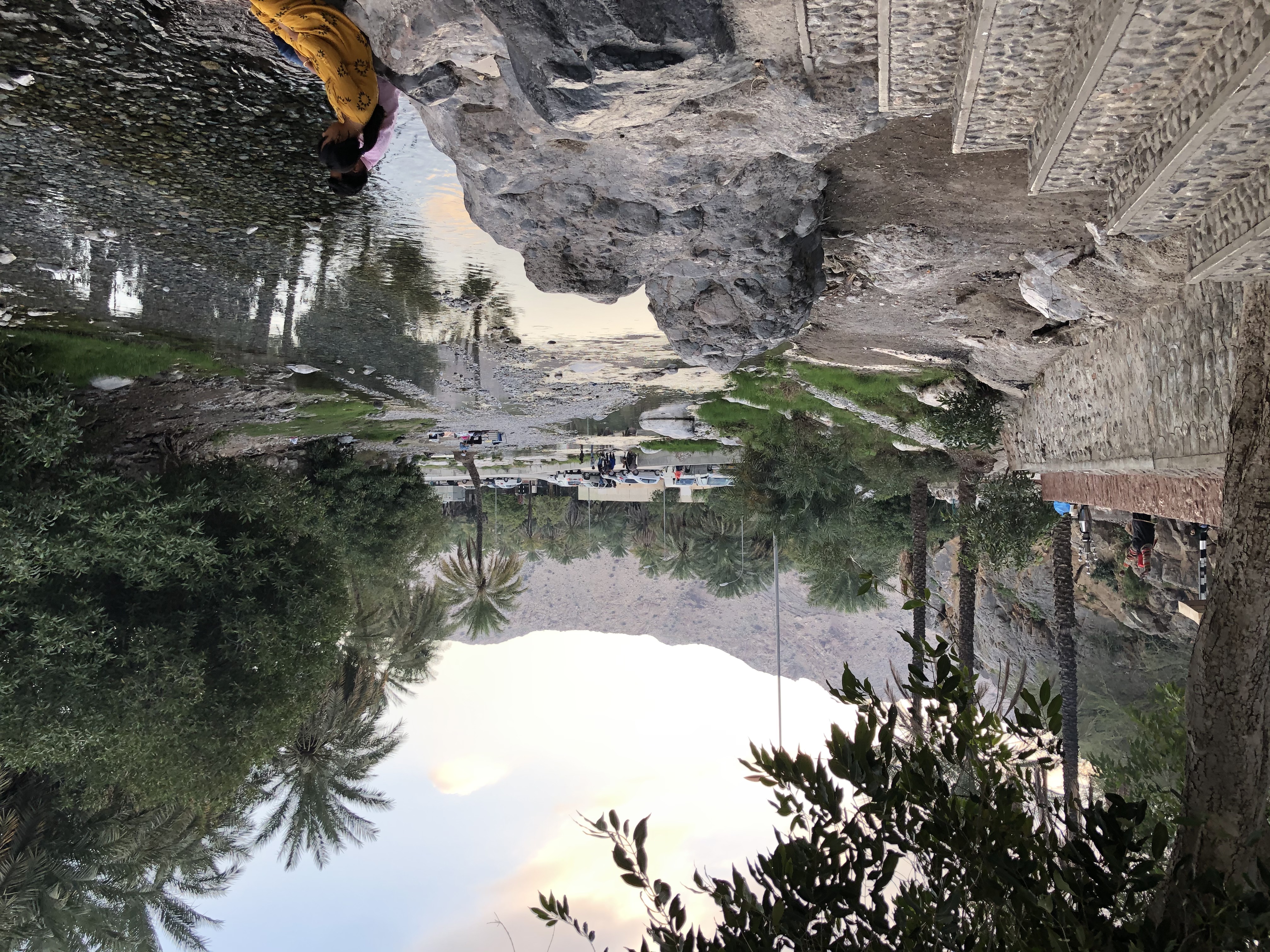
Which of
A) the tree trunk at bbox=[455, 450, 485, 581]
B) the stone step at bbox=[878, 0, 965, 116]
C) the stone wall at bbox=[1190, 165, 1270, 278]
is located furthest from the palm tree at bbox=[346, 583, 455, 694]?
the stone wall at bbox=[1190, 165, 1270, 278]

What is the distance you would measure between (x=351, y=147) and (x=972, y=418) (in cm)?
803

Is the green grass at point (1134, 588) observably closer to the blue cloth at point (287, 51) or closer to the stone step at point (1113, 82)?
the stone step at point (1113, 82)

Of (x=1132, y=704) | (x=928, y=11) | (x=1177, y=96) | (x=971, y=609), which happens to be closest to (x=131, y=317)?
(x=928, y=11)

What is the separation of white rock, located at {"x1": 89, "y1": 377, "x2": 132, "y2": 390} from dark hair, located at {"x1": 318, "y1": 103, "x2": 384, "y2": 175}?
A: 21.6 feet

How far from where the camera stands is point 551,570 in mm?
54688

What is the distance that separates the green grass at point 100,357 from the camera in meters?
8.91

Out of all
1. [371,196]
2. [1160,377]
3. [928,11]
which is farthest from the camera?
[371,196]

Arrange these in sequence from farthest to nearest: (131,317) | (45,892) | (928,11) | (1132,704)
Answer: (1132,704) < (45,892) < (131,317) < (928,11)

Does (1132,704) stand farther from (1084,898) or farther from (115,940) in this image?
(115,940)

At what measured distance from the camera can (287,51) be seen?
16.5 ft

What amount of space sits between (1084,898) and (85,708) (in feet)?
37.1

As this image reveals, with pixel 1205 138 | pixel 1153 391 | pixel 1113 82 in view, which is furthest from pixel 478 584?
pixel 1205 138

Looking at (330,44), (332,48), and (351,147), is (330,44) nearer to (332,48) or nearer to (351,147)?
(332,48)

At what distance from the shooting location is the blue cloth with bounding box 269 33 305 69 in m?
4.96
